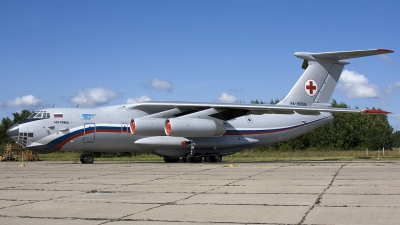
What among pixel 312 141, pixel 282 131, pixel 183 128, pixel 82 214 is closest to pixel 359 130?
pixel 312 141

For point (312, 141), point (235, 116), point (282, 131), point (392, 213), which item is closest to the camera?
point (392, 213)

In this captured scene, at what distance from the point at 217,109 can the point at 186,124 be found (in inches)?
73.4

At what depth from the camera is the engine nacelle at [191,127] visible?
18.6 m

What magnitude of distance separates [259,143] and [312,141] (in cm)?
2888

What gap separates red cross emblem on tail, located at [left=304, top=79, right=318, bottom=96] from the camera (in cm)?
2192

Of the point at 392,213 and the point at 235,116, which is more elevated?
the point at 235,116

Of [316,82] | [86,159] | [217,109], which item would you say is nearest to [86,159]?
[86,159]

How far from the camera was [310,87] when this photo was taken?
866 inches

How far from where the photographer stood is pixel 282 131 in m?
22.5

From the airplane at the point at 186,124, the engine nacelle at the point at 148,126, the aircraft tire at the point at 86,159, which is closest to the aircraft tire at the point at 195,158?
the airplane at the point at 186,124

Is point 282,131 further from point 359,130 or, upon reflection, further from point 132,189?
point 359,130

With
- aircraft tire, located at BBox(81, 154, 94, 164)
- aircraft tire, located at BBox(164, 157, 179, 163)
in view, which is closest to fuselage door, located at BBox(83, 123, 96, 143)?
aircraft tire, located at BBox(81, 154, 94, 164)

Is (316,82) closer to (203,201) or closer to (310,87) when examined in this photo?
(310,87)

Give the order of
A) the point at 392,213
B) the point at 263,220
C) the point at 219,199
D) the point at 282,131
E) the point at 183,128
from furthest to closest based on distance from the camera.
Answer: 1. the point at 282,131
2. the point at 183,128
3. the point at 219,199
4. the point at 392,213
5. the point at 263,220
